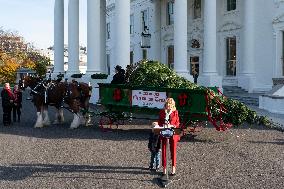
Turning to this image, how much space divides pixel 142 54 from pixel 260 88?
661 inches

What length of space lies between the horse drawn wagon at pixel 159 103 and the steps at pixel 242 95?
32.7 feet

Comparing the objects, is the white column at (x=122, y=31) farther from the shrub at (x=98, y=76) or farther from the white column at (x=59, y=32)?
the white column at (x=59, y=32)

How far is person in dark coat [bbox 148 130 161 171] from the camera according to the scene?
7.84m

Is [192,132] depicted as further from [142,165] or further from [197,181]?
[197,181]

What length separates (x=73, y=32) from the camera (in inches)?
1190

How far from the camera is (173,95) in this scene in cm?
1188

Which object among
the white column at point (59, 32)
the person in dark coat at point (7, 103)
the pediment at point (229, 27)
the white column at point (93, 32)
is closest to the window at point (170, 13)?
the pediment at point (229, 27)

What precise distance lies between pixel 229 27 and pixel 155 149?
2192 cm

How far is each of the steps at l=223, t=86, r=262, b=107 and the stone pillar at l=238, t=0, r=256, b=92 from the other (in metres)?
0.55

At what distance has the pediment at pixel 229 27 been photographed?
27.7m

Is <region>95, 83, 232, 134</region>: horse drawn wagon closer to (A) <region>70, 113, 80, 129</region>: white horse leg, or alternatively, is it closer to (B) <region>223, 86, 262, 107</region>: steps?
(A) <region>70, 113, 80, 129</region>: white horse leg

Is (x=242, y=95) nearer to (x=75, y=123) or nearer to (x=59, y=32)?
(x=75, y=123)

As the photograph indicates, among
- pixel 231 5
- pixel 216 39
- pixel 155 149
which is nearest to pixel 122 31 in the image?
pixel 216 39

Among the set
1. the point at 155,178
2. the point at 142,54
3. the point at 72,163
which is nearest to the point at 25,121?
the point at 72,163
